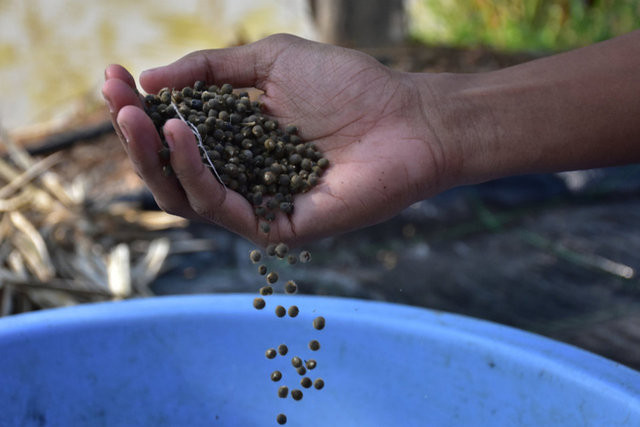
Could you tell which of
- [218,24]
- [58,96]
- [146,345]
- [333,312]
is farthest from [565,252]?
[58,96]

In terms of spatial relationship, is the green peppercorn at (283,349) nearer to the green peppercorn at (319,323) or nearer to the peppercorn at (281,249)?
the green peppercorn at (319,323)

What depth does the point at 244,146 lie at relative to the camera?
1.51m

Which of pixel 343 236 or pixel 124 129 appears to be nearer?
pixel 124 129

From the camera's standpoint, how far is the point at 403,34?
540cm

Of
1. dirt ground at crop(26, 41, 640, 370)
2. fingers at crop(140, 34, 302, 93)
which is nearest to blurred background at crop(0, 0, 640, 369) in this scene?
dirt ground at crop(26, 41, 640, 370)

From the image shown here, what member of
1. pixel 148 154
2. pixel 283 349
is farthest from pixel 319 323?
pixel 148 154

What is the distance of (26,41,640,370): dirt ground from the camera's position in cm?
260

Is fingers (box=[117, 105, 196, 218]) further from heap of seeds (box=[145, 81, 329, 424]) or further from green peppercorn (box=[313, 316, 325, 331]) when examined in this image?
green peppercorn (box=[313, 316, 325, 331])

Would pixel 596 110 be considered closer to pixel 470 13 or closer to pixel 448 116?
pixel 448 116

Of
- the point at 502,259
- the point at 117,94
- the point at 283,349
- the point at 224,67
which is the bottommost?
the point at 502,259

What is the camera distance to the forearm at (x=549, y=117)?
1.47m

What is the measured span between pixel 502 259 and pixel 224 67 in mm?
1851

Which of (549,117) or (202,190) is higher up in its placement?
(202,190)

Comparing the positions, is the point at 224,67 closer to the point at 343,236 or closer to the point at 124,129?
the point at 124,129
